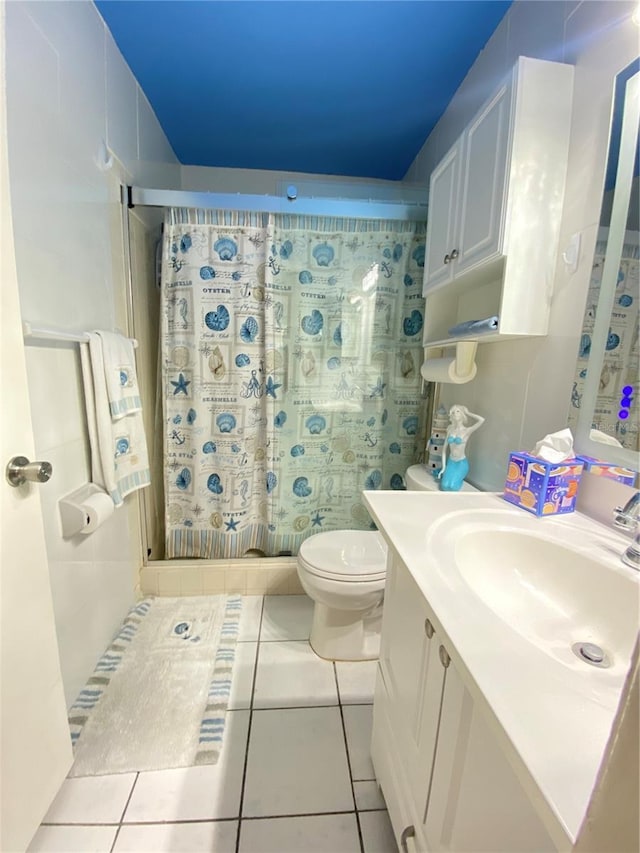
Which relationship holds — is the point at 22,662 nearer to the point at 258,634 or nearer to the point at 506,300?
the point at 258,634

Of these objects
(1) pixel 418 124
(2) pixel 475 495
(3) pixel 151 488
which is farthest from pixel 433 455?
(1) pixel 418 124

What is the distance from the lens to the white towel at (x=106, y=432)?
127cm

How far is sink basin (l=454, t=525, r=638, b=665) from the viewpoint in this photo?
66 centimetres

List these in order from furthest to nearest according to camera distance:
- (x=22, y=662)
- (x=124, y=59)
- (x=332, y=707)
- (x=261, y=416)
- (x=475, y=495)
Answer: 1. (x=261, y=416)
2. (x=124, y=59)
3. (x=332, y=707)
4. (x=475, y=495)
5. (x=22, y=662)

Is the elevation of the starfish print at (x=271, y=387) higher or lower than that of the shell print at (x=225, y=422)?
higher

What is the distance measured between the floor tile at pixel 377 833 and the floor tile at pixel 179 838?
34 centimetres

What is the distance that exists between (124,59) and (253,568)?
7.83 ft

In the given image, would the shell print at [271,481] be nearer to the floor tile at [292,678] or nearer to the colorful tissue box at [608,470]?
the floor tile at [292,678]

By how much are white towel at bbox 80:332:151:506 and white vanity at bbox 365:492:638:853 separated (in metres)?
0.99

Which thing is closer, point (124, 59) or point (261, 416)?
point (124, 59)

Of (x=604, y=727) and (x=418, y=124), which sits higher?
(x=418, y=124)

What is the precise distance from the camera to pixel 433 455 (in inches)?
64.2

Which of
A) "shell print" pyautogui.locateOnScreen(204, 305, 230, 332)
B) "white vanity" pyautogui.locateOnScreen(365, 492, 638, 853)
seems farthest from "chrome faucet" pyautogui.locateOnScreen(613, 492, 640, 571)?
"shell print" pyautogui.locateOnScreen(204, 305, 230, 332)

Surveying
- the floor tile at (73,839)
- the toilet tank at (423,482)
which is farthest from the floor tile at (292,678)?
the toilet tank at (423,482)
